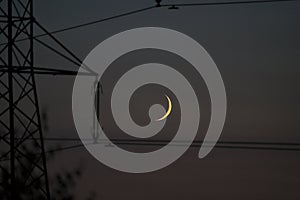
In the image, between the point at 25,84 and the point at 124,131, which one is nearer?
the point at 25,84

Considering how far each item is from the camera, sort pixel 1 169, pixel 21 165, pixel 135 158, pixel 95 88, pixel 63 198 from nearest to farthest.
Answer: pixel 63 198, pixel 21 165, pixel 1 169, pixel 95 88, pixel 135 158

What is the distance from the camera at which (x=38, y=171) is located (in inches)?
472

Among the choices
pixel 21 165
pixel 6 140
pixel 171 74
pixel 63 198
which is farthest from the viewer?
pixel 171 74

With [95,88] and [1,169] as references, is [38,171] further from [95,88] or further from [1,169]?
[95,88]

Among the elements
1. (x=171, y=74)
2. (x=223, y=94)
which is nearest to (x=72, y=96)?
(x=171, y=74)

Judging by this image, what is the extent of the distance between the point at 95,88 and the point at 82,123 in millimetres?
5511

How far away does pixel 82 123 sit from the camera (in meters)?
18.8

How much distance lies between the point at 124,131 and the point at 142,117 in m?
0.86

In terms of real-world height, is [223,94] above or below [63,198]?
above

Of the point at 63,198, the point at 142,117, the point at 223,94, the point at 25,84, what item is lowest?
the point at 63,198

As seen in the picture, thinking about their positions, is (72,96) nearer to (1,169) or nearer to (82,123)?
(82,123)

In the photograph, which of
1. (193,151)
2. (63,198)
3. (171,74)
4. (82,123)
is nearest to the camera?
(63,198)

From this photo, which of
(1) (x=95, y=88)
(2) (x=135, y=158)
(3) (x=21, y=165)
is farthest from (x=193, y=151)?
(3) (x=21, y=165)

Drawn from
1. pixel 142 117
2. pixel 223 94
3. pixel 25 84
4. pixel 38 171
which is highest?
pixel 223 94
